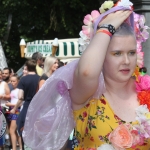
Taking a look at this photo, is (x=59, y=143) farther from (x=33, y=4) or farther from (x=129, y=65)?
(x=33, y=4)

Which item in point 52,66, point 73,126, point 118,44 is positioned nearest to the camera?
point 118,44

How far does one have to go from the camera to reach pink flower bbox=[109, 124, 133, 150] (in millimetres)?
2939

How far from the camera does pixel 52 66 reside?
7152 millimetres

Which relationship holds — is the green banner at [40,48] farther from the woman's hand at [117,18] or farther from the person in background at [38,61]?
the woman's hand at [117,18]

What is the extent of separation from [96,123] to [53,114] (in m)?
0.34


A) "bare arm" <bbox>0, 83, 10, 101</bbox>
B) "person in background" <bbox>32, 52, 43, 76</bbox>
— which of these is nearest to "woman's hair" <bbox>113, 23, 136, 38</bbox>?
"person in background" <bbox>32, 52, 43, 76</bbox>

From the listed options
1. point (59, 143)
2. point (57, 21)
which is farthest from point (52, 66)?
point (57, 21)

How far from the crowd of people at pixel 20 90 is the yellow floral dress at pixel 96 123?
397 centimetres

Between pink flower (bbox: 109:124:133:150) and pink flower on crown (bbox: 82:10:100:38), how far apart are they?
23.9 inches

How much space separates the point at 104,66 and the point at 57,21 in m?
16.1

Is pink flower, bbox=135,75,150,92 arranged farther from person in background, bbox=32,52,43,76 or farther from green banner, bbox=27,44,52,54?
green banner, bbox=27,44,52,54

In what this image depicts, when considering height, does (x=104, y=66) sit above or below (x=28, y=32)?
above

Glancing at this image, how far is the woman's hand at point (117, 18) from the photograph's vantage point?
2840 millimetres

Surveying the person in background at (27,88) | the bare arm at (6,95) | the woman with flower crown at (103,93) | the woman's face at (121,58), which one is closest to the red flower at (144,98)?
the woman with flower crown at (103,93)
